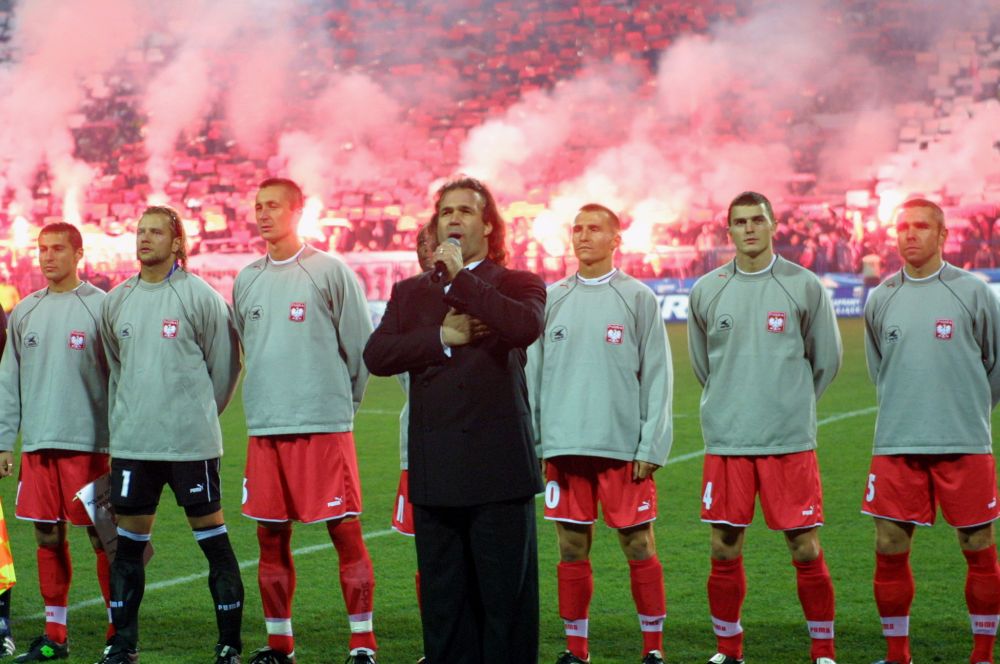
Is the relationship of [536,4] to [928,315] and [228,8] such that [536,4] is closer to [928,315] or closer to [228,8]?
[228,8]

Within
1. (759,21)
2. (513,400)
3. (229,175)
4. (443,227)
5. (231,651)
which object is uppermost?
(759,21)

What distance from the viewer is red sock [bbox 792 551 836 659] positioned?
479cm

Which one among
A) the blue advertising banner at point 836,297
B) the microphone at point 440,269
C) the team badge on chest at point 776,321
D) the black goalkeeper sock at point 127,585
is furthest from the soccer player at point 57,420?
the blue advertising banner at point 836,297

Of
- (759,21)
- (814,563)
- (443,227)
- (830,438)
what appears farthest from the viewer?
(759,21)

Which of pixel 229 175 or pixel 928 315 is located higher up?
pixel 229 175

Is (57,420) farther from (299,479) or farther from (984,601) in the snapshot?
(984,601)

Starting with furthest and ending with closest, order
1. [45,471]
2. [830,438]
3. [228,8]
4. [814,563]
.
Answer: [228,8] < [830,438] < [45,471] < [814,563]

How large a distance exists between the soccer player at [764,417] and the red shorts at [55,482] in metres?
2.47

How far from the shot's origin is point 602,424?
494 cm

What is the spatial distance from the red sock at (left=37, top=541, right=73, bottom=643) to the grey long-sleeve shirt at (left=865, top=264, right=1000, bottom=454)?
10.6ft

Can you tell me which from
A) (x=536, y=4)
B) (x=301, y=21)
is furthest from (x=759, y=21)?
(x=301, y=21)

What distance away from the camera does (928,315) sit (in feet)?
15.9

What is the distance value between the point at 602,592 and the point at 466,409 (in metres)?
2.99

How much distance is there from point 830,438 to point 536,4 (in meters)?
24.4
